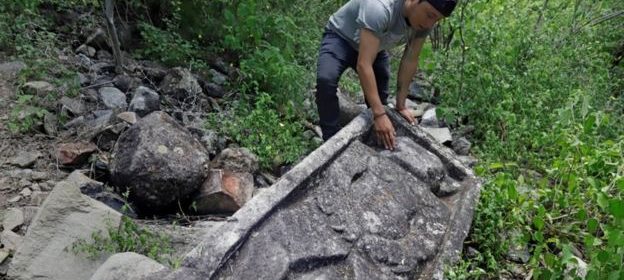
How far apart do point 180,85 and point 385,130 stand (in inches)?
87.5

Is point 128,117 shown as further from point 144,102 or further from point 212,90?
point 212,90

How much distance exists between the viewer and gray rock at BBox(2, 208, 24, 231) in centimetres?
286

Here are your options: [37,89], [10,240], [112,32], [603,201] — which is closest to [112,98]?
[37,89]

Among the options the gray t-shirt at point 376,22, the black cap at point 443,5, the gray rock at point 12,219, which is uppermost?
the black cap at point 443,5

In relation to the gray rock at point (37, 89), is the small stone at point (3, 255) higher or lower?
lower

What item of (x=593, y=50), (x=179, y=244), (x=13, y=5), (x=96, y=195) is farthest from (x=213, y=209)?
(x=593, y=50)

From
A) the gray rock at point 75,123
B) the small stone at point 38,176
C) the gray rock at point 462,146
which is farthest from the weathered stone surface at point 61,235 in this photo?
the gray rock at point 462,146

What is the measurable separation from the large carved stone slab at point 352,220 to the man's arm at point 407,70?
0.26m

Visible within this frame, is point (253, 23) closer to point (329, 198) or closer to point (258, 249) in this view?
point (329, 198)

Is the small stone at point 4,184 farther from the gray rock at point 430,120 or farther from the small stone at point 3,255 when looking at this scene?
the gray rock at point 430,120

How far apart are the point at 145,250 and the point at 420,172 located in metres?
1.52

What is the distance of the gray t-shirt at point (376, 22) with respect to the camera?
110 inches

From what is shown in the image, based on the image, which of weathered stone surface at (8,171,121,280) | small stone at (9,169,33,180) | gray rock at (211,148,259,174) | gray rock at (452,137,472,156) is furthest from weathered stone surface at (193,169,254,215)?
gray rock at (452,137,472,156)

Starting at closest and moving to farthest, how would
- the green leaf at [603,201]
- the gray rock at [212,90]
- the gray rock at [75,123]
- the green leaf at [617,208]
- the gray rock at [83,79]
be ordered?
the green leaf at [617,208] → the green leaf at [603,201] → the gray rock at [75,123] → the gray rock at [83,79] → the gray rock at [212,90]
